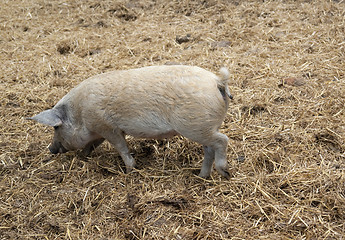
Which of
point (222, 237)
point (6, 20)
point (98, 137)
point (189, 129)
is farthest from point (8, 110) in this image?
point (6, 20)

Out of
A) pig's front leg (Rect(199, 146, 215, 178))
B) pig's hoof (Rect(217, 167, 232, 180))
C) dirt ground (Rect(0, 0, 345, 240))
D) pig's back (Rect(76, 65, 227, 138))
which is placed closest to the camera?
dirt ground (Rect(0, 0, 345, 240))

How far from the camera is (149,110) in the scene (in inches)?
152

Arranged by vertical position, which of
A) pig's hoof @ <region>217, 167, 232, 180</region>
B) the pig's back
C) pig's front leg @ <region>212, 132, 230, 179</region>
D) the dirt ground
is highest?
the pig's back

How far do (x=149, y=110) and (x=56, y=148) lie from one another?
1.36m

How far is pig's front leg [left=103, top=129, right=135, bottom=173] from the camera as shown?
420cm

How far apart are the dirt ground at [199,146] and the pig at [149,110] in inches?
13.4

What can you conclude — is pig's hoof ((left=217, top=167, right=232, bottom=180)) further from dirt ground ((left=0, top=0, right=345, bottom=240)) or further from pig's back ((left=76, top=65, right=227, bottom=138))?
pig's back ((left=76, top=65, right=227, bottom=138))

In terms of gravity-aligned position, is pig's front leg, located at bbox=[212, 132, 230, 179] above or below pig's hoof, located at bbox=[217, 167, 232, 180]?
above

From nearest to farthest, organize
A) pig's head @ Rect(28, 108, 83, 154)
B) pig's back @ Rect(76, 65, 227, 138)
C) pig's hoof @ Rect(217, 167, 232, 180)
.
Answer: pig's back @ Rect(76, 65, 227, 138) → pig's hoof @ Rect(217, 167, 232, 180) → pig's head @ Rect(28, 108, 83, 154)

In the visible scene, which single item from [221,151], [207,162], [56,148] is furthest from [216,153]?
[56,148]

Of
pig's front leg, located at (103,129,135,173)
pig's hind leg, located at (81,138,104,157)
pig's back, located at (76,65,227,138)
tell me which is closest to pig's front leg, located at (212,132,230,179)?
pig's back, located at (76,65,227,138)

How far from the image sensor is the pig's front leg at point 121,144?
420 cm

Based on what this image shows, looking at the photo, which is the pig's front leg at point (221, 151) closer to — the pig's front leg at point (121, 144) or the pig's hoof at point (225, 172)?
the pig's hoof at point (225, 172)

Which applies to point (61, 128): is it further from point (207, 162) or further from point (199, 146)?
point (207, 162)
